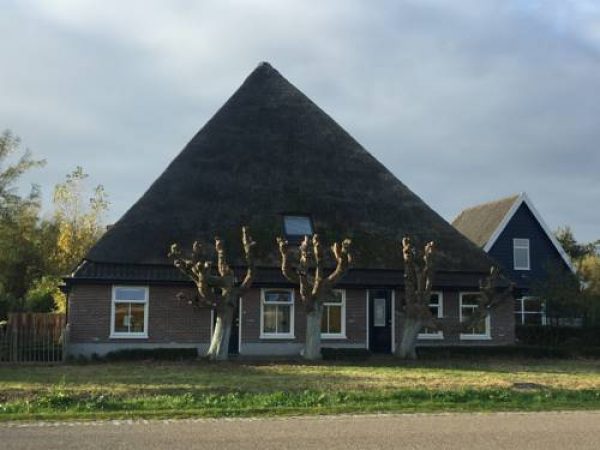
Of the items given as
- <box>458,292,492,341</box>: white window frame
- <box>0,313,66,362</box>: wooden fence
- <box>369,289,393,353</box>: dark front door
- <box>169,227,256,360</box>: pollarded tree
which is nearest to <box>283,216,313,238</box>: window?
<box>369,289,393,353</box>: dark front door

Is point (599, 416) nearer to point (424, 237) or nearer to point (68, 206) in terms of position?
point (424, 237)

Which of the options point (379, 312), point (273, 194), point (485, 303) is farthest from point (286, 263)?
point (485, 303)

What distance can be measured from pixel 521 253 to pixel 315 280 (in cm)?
1972

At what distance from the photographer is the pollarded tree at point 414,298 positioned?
23484mm

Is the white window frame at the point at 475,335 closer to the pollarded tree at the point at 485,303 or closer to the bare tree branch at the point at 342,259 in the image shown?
the pollarded tree at the point at 485,303

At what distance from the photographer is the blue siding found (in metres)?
38.7

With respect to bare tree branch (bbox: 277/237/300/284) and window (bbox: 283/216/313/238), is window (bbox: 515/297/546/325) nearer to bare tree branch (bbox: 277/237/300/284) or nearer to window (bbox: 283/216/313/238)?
window (bbox: 283/216/313/238)

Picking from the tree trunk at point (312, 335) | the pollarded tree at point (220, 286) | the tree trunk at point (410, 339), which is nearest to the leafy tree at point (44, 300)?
the pollarded tree at point (220, 286)

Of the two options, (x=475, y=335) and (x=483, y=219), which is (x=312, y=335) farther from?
(x=483, y=219)

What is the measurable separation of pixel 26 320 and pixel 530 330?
19.4m

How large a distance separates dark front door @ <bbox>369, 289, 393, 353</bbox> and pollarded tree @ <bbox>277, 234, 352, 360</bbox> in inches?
162

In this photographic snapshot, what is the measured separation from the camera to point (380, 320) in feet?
89.1

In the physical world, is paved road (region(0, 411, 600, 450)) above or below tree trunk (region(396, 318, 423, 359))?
below

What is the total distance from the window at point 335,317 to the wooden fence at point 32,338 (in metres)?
8.53
